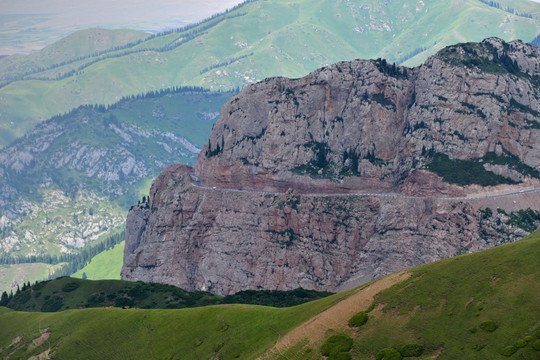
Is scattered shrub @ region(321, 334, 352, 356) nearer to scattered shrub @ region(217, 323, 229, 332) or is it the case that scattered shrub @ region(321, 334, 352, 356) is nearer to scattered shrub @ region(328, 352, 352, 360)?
scattered shrub @ region(328, 352, 352, 360)

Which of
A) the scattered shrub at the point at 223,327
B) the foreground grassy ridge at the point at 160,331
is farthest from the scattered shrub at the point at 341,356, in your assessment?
the scattered shrub at the point at 223,327

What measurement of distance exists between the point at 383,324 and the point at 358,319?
220 inches

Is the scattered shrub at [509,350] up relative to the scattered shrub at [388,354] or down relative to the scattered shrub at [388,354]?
up

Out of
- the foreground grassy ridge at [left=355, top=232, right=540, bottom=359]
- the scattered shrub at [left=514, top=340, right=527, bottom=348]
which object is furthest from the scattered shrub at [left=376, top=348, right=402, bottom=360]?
the scattered shrub at [left=514, top=340, right=527, bottom=348]

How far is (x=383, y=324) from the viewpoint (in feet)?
371

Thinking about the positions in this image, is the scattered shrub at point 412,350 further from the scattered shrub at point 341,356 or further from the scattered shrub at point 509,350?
the scattered shrub at point 509,350

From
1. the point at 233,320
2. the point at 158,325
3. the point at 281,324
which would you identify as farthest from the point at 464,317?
the point at 158,325

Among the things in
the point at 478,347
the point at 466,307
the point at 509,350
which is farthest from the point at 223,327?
the point at 509,350

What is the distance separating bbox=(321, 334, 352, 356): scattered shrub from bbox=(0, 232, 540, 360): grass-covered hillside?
0.21 m

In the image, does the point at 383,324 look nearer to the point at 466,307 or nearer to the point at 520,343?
the point at 466,307

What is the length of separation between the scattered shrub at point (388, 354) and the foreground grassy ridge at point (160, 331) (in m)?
28.7

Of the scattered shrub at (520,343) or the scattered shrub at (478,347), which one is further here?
the scattered shrub at (478,347)

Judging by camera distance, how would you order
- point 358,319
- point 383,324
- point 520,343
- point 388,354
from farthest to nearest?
point 358,319
point 383,324
point 388,354
point 520,343

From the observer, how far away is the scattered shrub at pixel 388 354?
10200 cm
